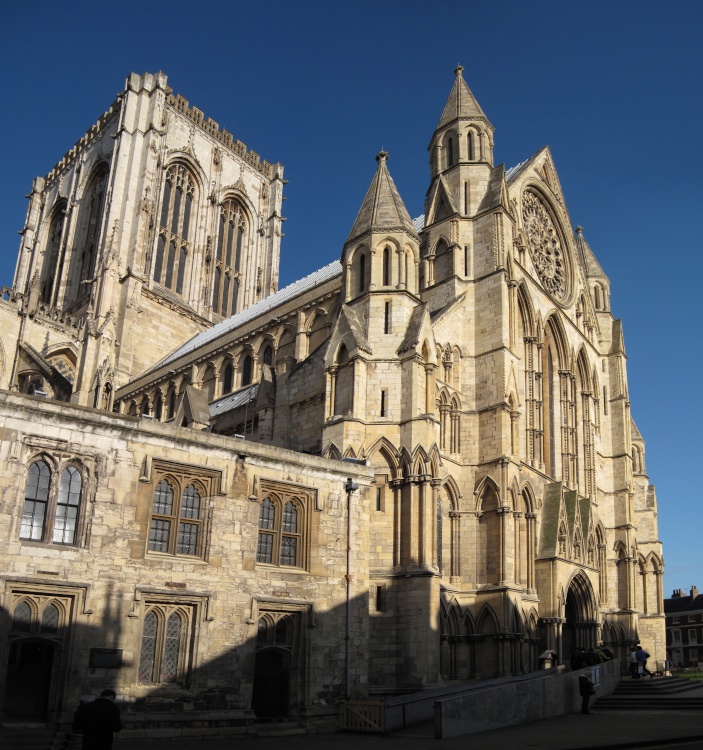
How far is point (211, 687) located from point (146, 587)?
2756 millimetres

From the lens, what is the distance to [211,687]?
61.8 feet

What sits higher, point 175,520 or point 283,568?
point 175,520

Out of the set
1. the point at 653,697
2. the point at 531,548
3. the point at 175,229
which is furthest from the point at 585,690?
the point at 175,229

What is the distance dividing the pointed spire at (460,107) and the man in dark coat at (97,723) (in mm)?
30347

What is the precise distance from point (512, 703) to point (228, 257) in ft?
188

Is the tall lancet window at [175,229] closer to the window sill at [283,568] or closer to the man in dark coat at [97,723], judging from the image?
Answer: the window sill at [283,568]

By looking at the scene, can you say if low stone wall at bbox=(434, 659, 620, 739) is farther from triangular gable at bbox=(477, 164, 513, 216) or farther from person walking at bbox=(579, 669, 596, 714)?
triangular gable at bbox=(477, 164, 513, 216)

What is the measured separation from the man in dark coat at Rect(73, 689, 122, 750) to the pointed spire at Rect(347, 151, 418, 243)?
21594 millimetres

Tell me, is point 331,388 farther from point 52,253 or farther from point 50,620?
point 52,253

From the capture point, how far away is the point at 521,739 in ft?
53.8

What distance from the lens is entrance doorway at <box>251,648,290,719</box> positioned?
2023cm

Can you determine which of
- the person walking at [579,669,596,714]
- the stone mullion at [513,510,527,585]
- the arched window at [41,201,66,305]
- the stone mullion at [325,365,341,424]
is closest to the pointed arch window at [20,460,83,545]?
the stone mullion at [325,365,341,424]

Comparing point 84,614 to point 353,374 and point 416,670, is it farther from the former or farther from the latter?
point 353,374

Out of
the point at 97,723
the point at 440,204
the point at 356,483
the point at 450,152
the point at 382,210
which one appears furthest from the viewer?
the point at 450,152
